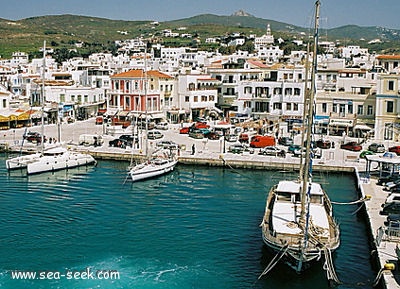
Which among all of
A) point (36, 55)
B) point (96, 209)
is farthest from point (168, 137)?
point (36, 55)

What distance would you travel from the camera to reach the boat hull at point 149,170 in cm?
3840

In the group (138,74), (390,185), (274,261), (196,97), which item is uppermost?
(138,74)

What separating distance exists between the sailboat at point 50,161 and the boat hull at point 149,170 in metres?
6.67

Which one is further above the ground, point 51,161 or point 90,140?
point 90,140

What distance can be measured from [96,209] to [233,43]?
453 ft

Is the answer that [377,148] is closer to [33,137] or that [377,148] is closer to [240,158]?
Result: [240,158]

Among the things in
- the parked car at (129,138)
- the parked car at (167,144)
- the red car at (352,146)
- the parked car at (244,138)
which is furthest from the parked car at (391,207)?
the parked car at (129,138)

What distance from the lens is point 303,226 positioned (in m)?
22.9

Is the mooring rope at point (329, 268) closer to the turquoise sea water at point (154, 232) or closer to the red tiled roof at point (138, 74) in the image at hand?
the turquoise sea water at point (154, 232)

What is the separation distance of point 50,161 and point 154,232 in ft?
56.8

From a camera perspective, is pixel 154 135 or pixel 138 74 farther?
pixel 138 74

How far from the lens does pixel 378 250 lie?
22250 millimetres

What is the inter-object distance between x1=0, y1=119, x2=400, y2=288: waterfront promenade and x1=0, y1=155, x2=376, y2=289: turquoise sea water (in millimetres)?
991

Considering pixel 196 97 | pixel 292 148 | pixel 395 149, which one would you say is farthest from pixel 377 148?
pixel 196 97
